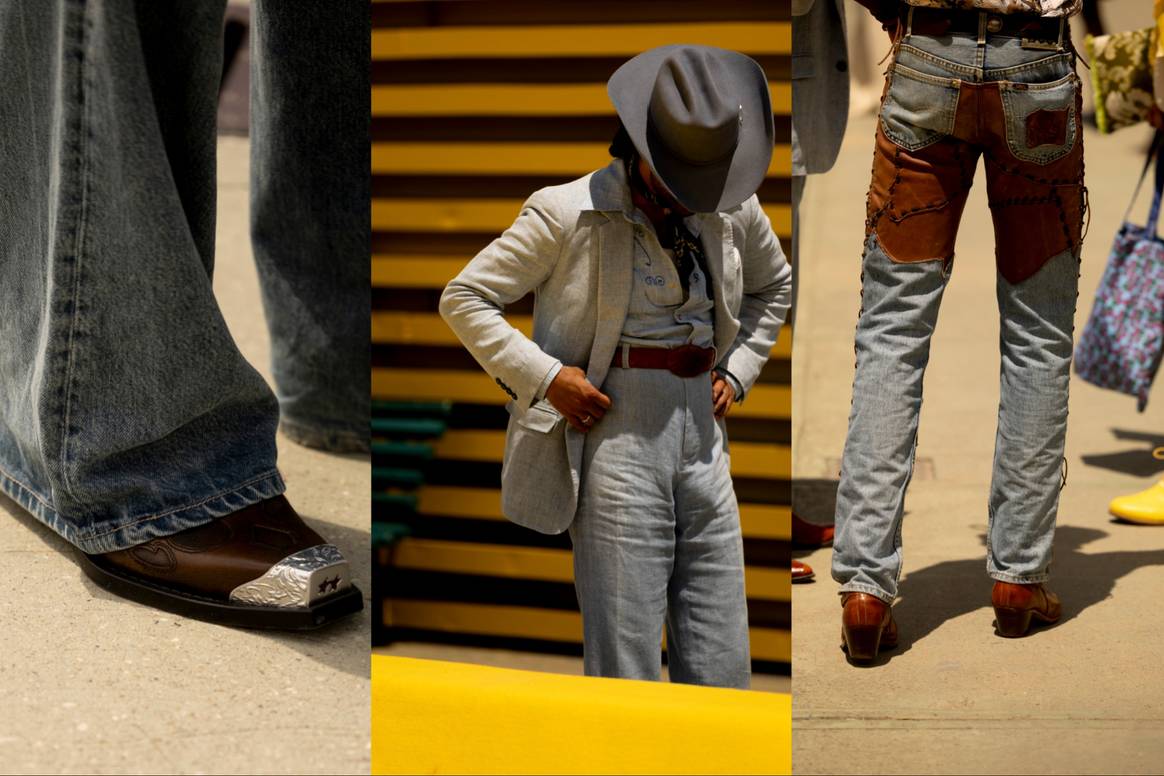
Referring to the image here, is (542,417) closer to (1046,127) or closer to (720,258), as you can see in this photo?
(720,258)

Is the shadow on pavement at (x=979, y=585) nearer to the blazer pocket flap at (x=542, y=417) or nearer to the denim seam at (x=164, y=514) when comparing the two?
the blazer pocket flap at (x=542, y=417)

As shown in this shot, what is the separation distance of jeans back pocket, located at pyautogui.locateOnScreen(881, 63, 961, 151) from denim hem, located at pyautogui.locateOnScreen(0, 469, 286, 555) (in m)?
1.25

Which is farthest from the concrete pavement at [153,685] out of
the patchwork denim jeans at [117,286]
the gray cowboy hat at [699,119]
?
the gray cowboy hat at [699,119]

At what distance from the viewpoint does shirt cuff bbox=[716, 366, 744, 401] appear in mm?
1911

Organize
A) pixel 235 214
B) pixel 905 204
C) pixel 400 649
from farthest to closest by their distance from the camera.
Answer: pixel 235 214 → pixel 905 204 → pixel 400 649

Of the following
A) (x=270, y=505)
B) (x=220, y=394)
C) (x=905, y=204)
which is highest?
(x=905, y=204)

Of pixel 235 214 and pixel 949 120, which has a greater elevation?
pixel 949 120

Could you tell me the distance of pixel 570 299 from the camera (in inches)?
75.8

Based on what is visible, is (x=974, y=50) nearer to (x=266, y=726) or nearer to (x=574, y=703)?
(x=574, y=703)

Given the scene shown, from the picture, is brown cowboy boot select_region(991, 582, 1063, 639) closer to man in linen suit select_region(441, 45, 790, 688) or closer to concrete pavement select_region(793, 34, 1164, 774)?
concrete pavement select_region(793, 34, 1164, 774)

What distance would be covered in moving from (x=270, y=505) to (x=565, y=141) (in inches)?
36.4

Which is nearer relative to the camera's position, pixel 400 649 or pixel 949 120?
pixel 400 649

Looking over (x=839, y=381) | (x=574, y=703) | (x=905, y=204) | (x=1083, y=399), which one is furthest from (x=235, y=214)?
(x=574, y=703)

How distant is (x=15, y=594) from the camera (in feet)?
7.92
